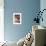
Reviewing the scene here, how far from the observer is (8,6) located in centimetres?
487

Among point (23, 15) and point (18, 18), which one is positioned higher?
point (23, 15)

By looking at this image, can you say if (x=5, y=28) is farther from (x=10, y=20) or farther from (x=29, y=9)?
(x=29, y=9)

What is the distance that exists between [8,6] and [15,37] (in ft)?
3.95

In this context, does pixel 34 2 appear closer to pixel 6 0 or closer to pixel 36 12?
pixel 36 12

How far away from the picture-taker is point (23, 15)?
16.2 feet

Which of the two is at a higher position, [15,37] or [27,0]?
[27,0]

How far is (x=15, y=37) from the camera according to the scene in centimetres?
493

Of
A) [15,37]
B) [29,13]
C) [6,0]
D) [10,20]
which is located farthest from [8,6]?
[15,37]

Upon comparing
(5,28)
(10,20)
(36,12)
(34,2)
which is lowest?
(5,28)

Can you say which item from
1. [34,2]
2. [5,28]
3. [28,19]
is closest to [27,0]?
[34,2]

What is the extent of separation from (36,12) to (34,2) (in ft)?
1.26

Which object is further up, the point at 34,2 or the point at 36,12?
the point at 34,2

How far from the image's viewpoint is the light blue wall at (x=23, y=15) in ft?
16.0

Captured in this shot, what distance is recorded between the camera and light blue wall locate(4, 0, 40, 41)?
4879mm
